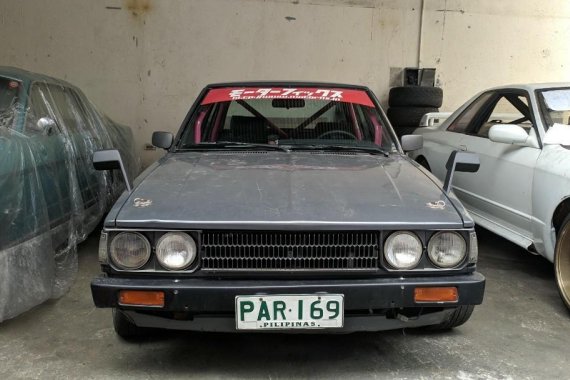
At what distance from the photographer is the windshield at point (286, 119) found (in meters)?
3.15

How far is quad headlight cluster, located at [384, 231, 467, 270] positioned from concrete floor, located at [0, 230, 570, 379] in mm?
594

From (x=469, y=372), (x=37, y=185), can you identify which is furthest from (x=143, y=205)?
(x=469, y=372)

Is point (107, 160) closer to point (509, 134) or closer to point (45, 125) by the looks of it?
point (45, 125)

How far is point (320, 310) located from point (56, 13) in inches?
246

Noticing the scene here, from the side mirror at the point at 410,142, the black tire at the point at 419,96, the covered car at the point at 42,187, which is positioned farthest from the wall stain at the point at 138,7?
the side mirror at the point at 410,142

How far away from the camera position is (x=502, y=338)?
2.77 m

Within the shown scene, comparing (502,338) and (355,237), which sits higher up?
(355,237)

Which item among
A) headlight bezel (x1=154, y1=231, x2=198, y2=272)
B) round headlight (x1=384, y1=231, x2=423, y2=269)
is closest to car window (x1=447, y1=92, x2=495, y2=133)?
round headlight (x1=384, y1=231, x2=423, y2=269)

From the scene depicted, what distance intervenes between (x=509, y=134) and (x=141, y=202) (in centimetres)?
257

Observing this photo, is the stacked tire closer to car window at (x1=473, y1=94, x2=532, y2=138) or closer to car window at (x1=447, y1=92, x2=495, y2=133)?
car window at (x1=447, y1=92, x2=495, y2=133)

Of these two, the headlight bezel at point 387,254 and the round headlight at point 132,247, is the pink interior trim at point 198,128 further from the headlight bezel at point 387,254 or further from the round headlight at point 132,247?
the headlight bezel at point 387,254

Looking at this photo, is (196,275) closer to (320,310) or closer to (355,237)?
(320,310)

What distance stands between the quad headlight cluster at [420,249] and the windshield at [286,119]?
1.05 metres

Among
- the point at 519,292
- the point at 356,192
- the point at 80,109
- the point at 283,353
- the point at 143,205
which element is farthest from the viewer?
the point at 80,109
